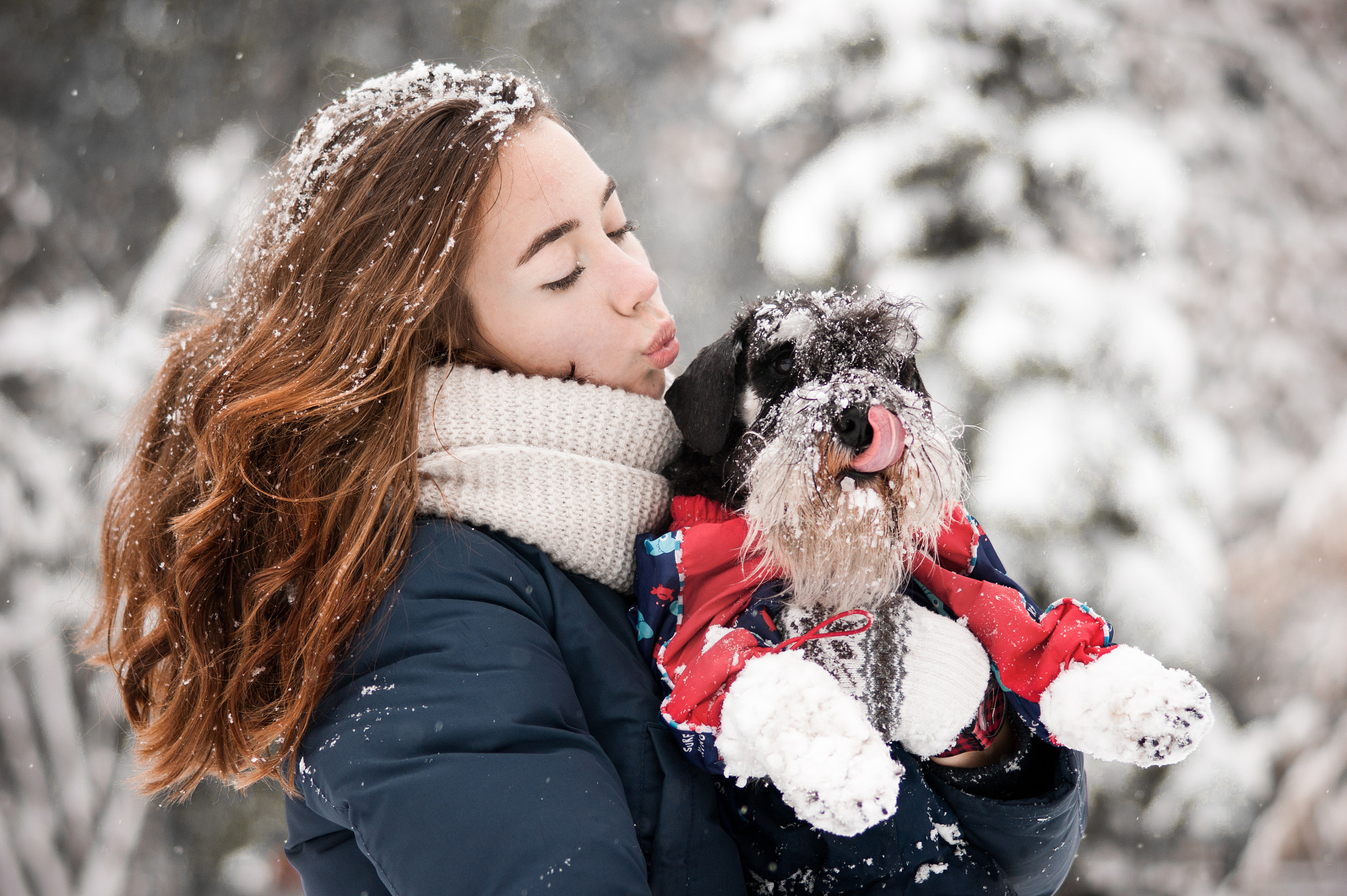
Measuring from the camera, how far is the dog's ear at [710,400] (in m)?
1.66

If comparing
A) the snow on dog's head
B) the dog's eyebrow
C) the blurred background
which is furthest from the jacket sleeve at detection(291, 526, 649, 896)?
the blurred background

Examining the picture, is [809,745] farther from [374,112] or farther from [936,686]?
[374,112]

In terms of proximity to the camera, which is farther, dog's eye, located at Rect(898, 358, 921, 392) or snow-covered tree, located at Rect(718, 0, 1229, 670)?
snow-covered tree, located at Rect(718, 0, 1229, 670)

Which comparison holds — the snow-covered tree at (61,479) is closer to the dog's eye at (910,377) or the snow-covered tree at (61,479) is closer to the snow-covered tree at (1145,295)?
the snow-covered tree at (1145,295)

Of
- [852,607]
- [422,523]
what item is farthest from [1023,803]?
[422,523]

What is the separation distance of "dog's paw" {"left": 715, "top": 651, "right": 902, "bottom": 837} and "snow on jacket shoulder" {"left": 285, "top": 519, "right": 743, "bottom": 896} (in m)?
0.20

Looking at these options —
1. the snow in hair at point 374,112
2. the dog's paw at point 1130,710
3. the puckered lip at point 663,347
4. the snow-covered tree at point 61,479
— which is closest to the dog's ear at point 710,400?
the puckered lip at point 663,347

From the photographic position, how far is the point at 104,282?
359 cm

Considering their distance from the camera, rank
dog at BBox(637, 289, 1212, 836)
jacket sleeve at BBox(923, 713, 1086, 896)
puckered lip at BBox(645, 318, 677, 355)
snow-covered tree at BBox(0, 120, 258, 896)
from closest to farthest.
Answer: dog at BBox(637, 289, 1212, 836) → jacket sleeve at BBox(923, 713, 1086, 896) → puckered lip at BBox(645, 318, 677, 355) → snow-covered tree at BBox(0, 120, 258, 896)

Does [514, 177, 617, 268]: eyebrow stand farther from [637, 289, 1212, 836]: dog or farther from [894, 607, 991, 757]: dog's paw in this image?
[894, 607, 991, 757]: dog's paw

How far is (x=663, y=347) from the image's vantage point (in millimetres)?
1863

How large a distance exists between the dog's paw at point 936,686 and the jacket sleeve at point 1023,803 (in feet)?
0.47

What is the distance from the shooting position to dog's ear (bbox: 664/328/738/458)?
5.44ft

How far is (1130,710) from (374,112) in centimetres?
192
